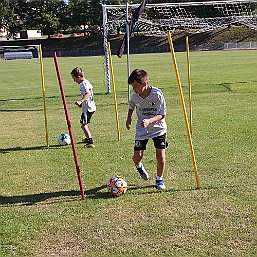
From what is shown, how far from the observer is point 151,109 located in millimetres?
6598

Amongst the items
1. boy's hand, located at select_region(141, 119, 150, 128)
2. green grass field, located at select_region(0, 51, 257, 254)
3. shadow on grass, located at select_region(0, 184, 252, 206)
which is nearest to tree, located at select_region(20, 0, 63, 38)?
green grass field, located at select_region(0, 51, 257, 254)

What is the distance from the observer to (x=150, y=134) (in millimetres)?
6688

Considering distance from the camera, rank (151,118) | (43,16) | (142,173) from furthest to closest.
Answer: (43,16), (142,173), (151,118)

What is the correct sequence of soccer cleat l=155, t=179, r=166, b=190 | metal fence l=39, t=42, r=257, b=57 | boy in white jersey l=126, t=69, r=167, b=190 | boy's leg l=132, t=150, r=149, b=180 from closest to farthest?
boy in white jersey l=126, t=69, r=167, b=190
soccer cleat l=155, t=179, r=166, b=190
boy's leg l=132, t=150, r=149, b=180
metal fence l=39, t=42, r=257, b=57

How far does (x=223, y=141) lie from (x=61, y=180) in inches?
151

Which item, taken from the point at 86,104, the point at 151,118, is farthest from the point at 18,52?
the point at 151,118

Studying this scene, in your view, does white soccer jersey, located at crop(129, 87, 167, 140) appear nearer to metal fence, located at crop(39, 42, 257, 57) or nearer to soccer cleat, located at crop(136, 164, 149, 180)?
soccer cleat, located at crop(136, 164, 149, 180)

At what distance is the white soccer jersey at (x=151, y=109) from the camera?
654cm

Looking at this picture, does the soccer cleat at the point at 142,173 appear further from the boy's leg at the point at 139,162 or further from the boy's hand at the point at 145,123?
the boy's hand at the point at 145,123

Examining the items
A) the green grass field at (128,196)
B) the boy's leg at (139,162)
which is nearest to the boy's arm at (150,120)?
the boy's leg at (139,162)

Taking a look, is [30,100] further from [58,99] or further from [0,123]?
[0,123]

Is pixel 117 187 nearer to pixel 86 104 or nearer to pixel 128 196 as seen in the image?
pixel 128 196

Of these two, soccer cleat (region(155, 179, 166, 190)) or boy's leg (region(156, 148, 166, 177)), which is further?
soccer cleat (region(155, 179, 166, 190))

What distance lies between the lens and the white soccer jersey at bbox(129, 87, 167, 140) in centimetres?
654
